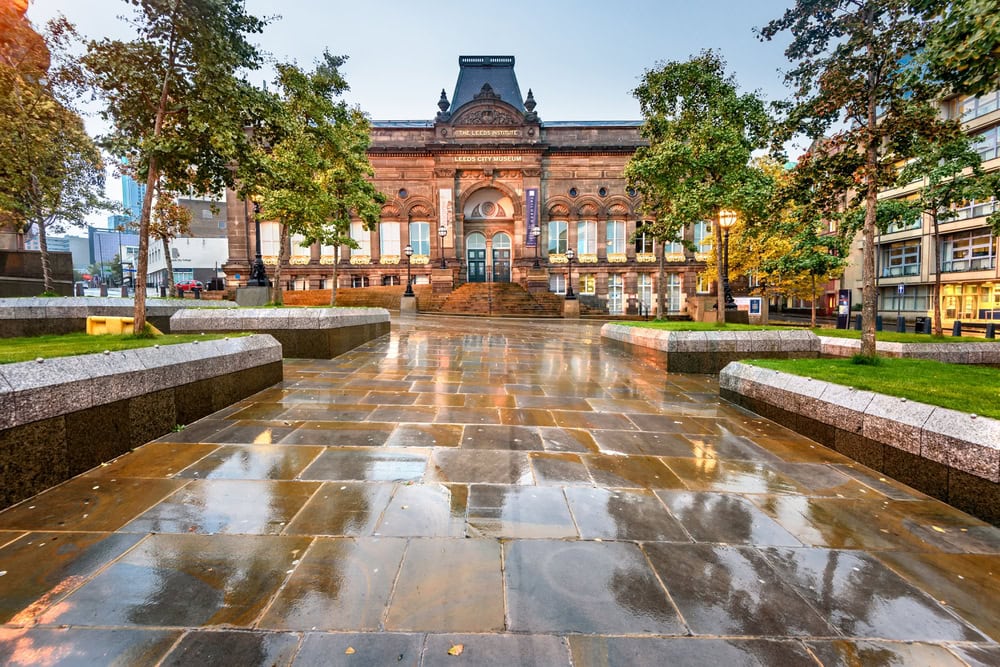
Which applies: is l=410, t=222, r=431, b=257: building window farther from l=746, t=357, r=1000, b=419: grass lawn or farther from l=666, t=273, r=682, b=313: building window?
l=746, t=357, r=1000, b=419: grass lawn

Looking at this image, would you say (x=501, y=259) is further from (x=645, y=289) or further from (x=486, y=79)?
(x=486, y=79)

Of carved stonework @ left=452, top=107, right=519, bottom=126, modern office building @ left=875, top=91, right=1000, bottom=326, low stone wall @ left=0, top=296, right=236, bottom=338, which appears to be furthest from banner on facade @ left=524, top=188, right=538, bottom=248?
low stone wall @ left=0, top=296, right=236, bottom=338

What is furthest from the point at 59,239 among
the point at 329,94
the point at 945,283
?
the point at 945,283

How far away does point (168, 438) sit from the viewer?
4.84 metres

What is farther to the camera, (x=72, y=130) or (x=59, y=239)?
(x=59, y=239)

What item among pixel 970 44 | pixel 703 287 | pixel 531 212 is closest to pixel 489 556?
pixel 970 44

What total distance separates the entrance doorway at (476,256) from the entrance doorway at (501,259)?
100 cm

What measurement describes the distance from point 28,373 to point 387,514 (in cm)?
313

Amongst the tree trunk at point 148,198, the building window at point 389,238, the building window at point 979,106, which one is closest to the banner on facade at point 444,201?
the building window at point 389,238

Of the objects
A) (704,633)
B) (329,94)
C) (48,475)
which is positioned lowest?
(704,633)

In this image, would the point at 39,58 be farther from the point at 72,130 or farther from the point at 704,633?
the point at 704,633

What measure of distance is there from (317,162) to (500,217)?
26338 millimetres

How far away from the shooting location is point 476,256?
39.2 meters

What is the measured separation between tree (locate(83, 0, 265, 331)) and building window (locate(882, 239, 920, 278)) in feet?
158
